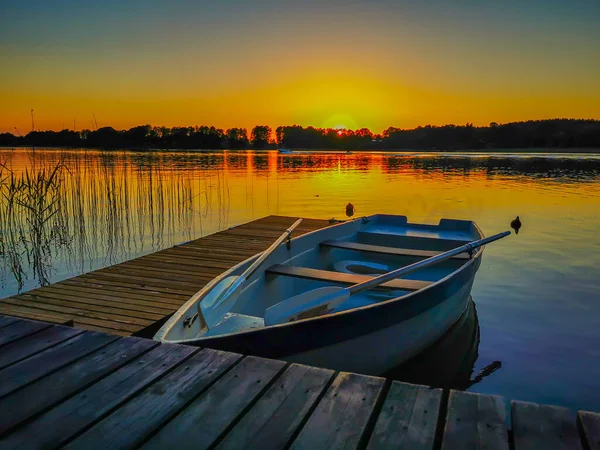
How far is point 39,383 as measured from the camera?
6.14ft

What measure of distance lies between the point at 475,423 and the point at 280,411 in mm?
735

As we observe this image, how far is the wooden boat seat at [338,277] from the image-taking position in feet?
13.2

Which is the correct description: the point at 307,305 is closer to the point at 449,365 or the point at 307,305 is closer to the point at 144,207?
the point at 449,365

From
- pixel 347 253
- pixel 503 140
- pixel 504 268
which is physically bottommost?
pixel 504 268

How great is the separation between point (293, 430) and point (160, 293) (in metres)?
3.66

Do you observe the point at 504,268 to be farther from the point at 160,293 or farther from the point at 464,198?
the point at 464,198

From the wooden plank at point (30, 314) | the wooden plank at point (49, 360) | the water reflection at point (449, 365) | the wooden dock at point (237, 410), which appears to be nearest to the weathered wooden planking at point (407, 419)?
the wooden dock at point (237, 410)

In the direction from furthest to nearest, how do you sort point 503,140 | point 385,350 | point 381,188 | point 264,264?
point 503,140
point 381,188
point 264,264
point 385,350

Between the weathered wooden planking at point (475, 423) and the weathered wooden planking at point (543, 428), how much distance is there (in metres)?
0.05

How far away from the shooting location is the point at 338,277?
164 inches

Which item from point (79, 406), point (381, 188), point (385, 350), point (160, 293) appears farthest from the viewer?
point (381, 188)

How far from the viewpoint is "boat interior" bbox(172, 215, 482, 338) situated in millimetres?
3266

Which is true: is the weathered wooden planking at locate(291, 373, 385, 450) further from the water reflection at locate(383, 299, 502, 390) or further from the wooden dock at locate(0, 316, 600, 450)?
the water reflection at locate(383, 299, 502, 390)

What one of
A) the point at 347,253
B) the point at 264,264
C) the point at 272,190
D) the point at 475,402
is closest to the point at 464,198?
the point at 272,190
